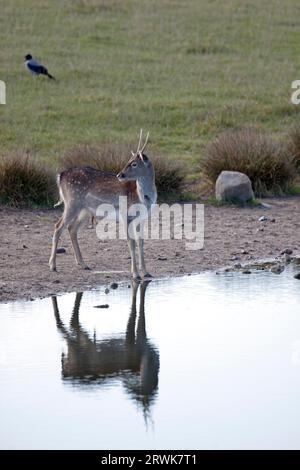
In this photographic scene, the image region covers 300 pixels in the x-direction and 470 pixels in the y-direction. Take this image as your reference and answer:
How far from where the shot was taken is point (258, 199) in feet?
47.1

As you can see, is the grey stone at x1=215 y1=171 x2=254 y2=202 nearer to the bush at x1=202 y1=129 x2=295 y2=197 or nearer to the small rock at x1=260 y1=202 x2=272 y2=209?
the small rock at x1=260 y1=202 x2=272 y2=209

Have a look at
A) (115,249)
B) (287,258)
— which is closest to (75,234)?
(115,249)

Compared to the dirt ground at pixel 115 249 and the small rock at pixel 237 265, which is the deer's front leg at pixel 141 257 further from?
the small rock at pixel 237 265

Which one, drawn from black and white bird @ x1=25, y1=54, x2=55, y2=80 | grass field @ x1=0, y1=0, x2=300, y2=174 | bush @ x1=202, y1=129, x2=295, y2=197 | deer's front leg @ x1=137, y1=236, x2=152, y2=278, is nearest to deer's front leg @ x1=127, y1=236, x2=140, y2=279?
deer's front leg @ x1=137, y1=236, x2=152, y2=278

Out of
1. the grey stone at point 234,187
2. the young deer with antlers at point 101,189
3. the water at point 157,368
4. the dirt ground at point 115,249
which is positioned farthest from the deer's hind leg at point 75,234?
the grey stone at point 234,187

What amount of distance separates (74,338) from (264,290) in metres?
2.23

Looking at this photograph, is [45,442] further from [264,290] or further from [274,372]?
[264,290]

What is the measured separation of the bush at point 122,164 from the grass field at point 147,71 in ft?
3.52

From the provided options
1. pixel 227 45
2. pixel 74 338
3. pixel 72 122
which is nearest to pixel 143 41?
pixel 227 45

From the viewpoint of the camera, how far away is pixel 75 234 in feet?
35.9

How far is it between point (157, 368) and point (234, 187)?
6.04m

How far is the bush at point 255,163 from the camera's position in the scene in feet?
47.5

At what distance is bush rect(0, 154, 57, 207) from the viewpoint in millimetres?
13477

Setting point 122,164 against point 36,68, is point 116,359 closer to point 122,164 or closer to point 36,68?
point 122,164
